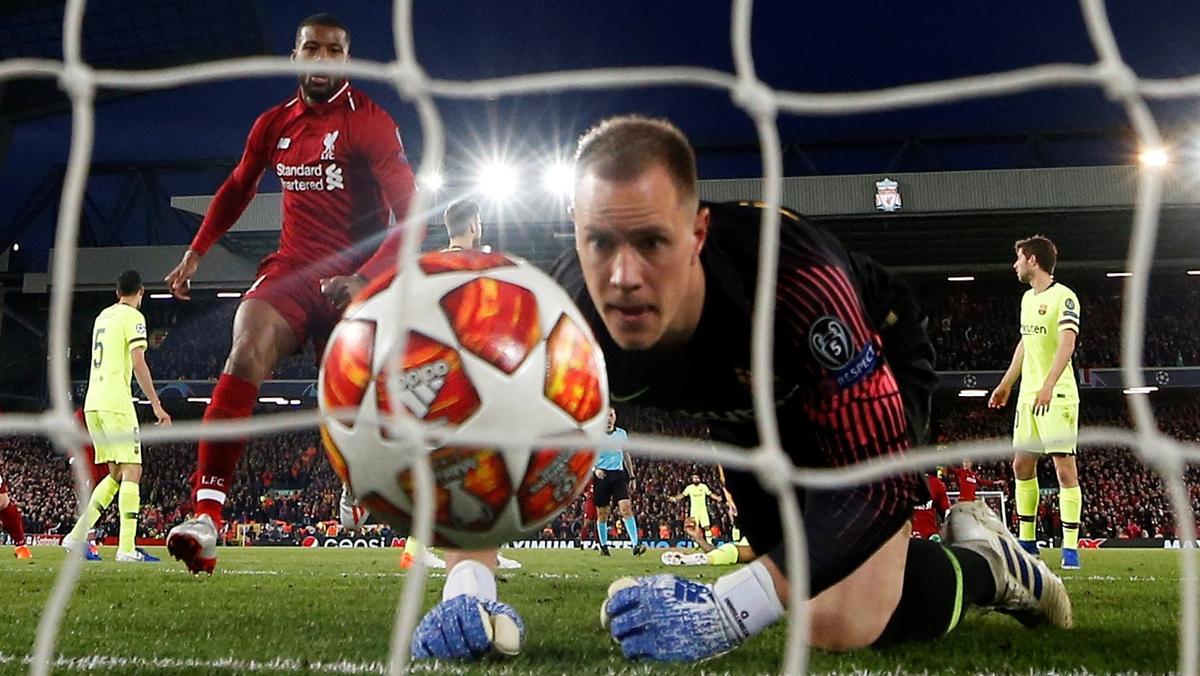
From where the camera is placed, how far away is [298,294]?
385 cm

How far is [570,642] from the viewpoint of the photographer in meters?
2.65

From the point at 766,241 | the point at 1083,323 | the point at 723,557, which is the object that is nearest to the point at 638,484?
the point at 1083,323

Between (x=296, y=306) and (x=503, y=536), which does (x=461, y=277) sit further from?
(x=296, y=306)

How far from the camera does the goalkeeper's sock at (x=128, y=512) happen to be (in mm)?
6902

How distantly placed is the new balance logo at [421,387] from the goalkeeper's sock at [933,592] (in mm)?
1380

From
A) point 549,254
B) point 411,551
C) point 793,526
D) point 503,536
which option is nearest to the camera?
point 793,526

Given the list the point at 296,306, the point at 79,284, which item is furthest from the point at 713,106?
the point at 296,306

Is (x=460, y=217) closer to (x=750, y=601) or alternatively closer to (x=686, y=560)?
(x=686, y=560)

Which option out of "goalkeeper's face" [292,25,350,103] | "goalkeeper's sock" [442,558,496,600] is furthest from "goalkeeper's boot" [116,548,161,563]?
"goalkeeper's sock" [442,558,496,600]

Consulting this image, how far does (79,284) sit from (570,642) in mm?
21931

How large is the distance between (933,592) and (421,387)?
4.99 feet

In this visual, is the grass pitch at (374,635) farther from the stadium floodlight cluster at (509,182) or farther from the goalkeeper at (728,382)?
the stadium floodlight cluster at (509,182)

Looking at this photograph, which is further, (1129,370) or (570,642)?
(570,642)

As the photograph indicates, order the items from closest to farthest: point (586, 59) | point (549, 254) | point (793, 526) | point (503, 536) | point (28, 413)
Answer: point (793, 526)
point (503, 536)
point (549, 254)
point (28, 413)
point (586, 59)
